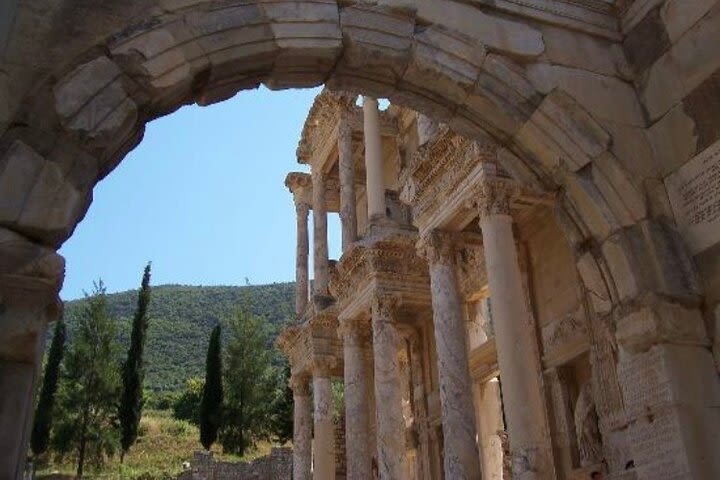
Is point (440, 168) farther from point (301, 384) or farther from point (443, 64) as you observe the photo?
point (301, 384)

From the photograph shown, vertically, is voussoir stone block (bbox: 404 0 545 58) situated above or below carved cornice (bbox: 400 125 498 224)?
below

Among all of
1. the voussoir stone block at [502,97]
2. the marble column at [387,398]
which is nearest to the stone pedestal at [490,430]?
the marble column at [387,398]

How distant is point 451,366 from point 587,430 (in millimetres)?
2269

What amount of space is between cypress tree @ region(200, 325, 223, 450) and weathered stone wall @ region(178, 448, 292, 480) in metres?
7.34

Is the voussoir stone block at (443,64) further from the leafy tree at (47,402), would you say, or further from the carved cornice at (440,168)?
the leafy tree at (47,402)

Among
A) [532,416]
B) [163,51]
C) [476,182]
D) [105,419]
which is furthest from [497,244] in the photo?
[105,419]

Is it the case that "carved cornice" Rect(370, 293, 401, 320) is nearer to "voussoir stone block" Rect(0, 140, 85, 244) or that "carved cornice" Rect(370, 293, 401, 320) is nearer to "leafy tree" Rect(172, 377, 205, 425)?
"voussoir stone block" Rect(0, 140, 85, 244)

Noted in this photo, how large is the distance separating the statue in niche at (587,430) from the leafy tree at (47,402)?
2710cm

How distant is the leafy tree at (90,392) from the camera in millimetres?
34312

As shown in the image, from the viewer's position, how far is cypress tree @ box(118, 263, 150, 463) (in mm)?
35188

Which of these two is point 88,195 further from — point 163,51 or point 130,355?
point 130,355

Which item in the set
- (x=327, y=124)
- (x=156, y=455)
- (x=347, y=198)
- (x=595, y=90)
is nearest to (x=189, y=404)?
(x=156, y=455)

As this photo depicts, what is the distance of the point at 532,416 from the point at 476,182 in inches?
144

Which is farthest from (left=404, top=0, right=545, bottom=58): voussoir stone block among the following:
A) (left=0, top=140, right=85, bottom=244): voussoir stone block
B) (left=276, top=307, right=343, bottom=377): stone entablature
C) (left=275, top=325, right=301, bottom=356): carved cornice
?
(left=275, top=325, right=301, bottom=356): carved cornice
